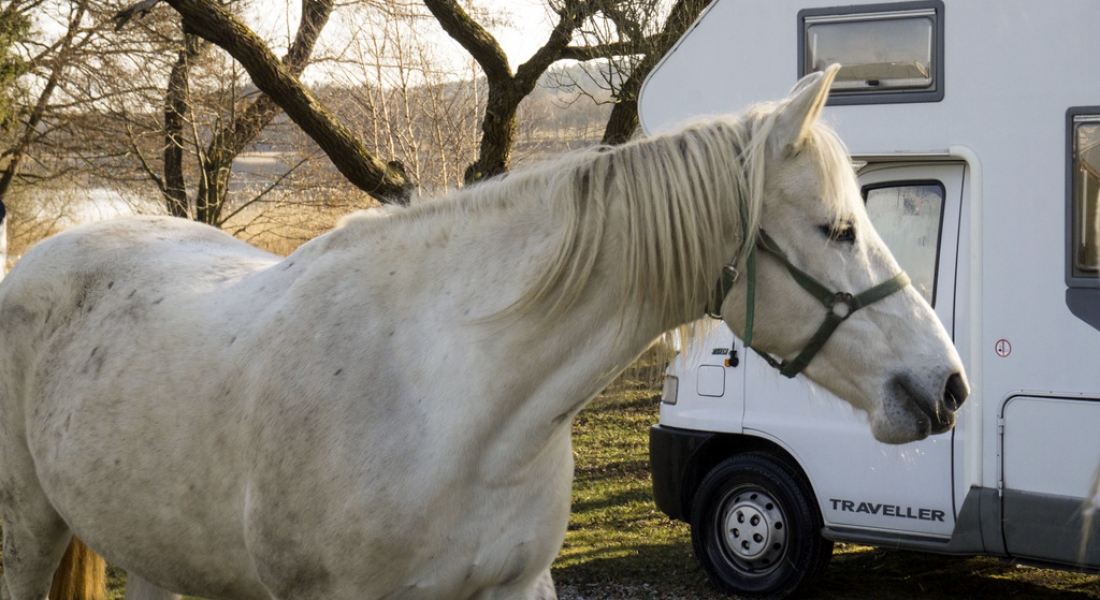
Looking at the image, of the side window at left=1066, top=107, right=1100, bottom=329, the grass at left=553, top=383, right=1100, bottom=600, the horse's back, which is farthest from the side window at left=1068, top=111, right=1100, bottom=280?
the horse's back

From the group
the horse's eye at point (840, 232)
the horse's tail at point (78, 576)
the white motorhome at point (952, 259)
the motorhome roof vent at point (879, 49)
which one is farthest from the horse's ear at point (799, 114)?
the horse's tail at point (78, 576)

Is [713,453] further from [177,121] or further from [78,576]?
[177,121]

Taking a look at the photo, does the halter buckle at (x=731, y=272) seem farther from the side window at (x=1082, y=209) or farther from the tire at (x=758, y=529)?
the tire at (x=758, y=529)

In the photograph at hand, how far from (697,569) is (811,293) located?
4.19 m

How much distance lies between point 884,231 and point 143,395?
359 cm

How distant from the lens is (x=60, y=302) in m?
3.40

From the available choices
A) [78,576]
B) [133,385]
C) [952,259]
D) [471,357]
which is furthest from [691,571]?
[471,357]

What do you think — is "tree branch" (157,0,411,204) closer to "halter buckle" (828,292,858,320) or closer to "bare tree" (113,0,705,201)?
"bare tree" (113,0,705,201)

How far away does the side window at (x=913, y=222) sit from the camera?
189 inches

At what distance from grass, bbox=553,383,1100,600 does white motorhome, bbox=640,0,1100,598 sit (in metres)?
0.51

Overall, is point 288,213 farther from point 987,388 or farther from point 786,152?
point 786,152

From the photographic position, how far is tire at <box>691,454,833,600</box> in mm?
5227

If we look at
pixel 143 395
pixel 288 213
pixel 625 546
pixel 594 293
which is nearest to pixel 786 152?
pixel 594 293

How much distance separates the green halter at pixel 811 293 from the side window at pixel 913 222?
2.76m
